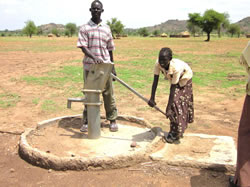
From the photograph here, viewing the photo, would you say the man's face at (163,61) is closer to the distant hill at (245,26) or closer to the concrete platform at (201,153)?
the concrete platform at (201,153)

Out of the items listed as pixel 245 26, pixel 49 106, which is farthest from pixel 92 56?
pixel 245 26

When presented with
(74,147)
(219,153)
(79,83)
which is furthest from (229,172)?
(79,83)

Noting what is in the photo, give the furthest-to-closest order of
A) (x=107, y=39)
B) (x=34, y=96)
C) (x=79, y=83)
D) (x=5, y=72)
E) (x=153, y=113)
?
(x=5, y=72), (x=79, y=83), (x=34, y=96), (x=153, y=113), (x=107, y=39)

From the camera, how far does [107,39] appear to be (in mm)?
3615

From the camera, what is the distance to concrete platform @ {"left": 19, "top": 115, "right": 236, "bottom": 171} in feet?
9.53

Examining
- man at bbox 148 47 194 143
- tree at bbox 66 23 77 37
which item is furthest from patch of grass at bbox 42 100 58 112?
tree at bbox 66 23 77 37

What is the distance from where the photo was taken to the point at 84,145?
11.2 feet

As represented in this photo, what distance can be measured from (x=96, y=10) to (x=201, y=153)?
2.12 m

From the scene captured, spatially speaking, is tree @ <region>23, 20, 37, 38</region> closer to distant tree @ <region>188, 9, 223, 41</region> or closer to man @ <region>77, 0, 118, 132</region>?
distant tree @ <region>188, 9, 223, 41</region>

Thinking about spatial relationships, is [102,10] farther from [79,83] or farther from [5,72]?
[5,72]

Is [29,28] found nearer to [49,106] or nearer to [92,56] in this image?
[49,106]

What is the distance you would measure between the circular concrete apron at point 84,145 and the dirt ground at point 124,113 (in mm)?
90

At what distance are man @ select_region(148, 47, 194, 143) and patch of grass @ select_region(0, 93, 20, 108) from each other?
10.8 feet

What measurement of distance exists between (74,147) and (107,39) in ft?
4.71
